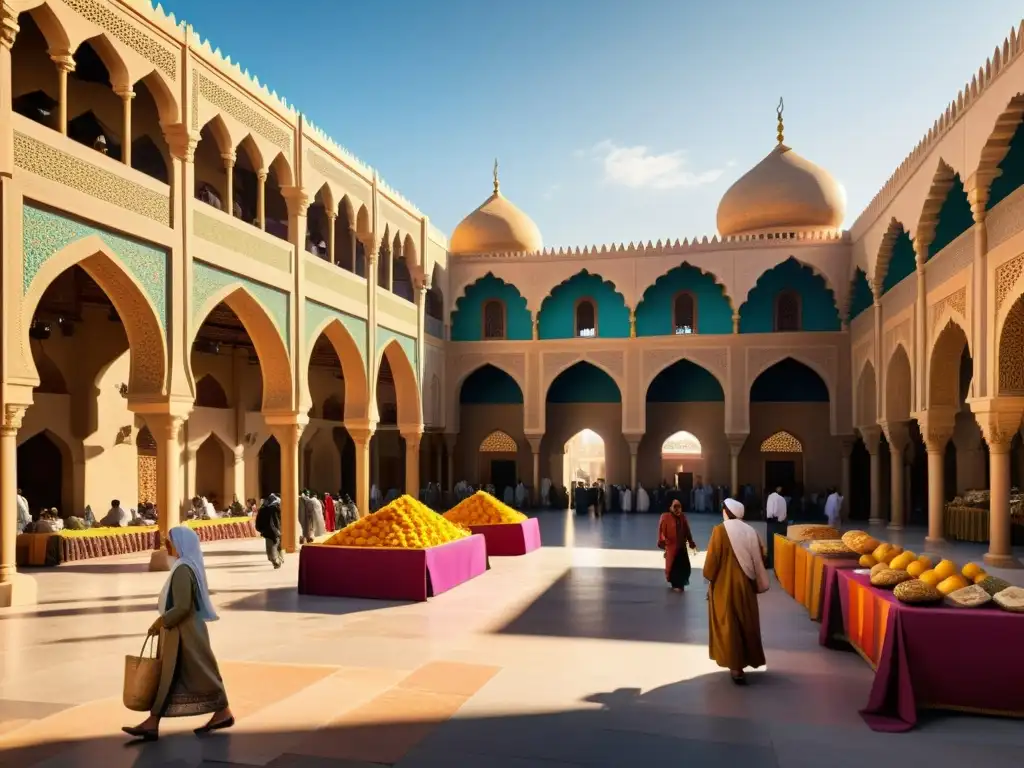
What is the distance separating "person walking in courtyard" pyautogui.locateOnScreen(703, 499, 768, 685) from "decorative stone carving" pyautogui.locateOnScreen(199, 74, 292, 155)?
31.3 feet

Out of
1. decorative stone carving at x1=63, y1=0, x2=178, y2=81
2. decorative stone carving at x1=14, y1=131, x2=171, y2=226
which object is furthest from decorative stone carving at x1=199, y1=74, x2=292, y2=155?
decorative stone carving at x1=14, y1=131, x2=171, y2=226

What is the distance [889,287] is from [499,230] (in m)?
10.8

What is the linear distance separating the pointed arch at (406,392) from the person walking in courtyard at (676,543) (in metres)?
11.0

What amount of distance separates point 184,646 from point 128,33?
8.53 metres

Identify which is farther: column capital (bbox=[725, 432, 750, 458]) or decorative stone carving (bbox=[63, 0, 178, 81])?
column capital (bbox=[725, 432, 750, 458])

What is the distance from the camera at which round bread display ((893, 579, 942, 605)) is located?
557cm

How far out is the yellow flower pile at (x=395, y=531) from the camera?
32.5ft

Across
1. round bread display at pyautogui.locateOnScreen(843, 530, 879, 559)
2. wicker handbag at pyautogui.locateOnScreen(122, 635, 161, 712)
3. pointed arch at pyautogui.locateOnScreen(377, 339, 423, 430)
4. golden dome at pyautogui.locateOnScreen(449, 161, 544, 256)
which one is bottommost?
wicker handbag at pyautogui.locateOnScreen(122, 635, 161, 712)

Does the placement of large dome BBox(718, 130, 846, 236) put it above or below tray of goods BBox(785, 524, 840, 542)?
above

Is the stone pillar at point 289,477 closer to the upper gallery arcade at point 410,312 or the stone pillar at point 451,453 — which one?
the upper gallery arcade at point 410,312

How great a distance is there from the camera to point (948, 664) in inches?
213

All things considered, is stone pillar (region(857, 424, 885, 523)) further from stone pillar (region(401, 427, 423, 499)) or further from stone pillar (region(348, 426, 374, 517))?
stone pillar (region(348, 426, 374, 517))

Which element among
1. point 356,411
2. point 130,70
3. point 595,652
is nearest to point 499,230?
point 356,411

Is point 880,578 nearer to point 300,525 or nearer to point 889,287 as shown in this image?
point 300,525
